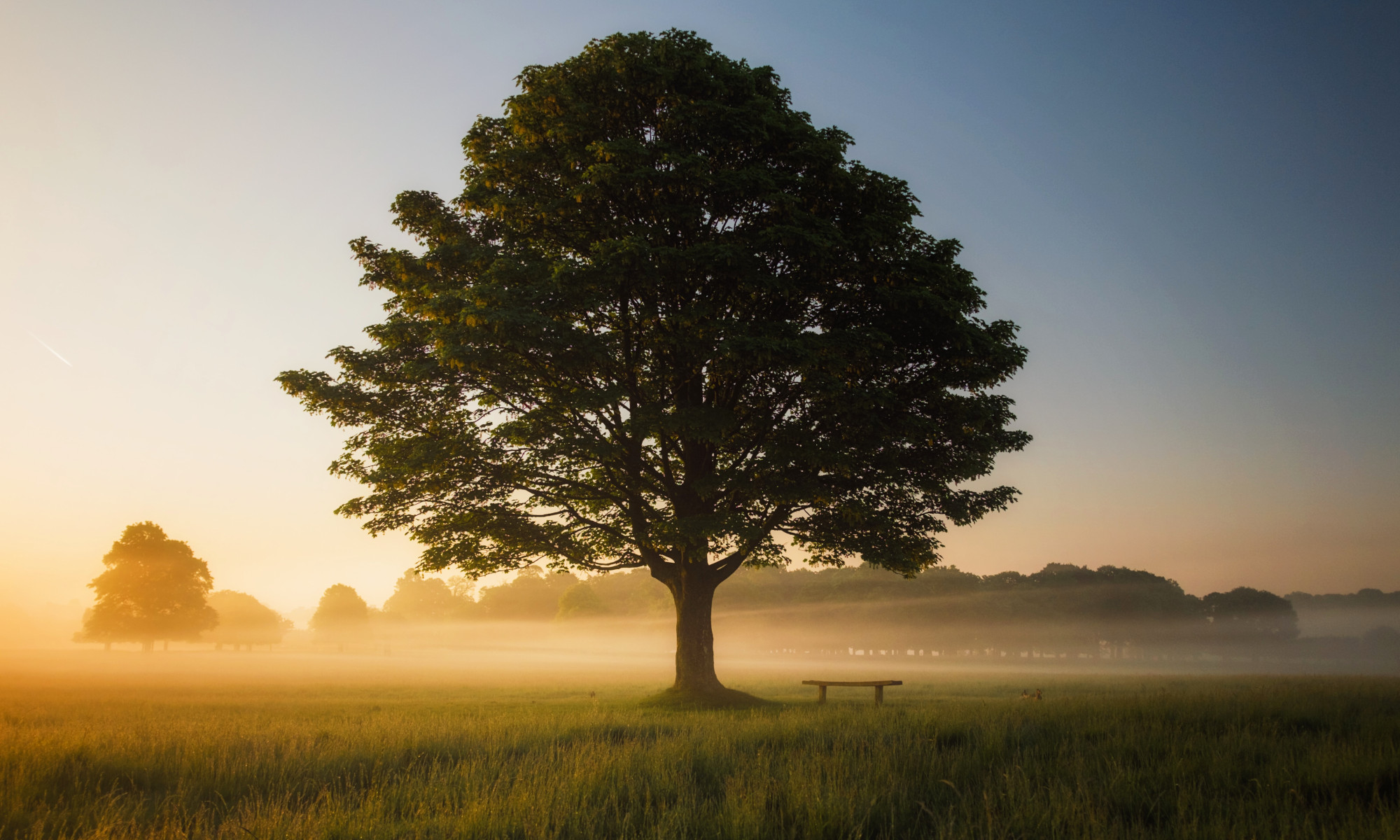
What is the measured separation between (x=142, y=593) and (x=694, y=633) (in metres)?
73.9

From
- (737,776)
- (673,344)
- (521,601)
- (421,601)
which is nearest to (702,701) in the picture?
(673,344)

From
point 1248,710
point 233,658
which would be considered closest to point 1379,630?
point 1248,710

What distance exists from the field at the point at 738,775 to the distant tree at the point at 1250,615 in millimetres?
138928

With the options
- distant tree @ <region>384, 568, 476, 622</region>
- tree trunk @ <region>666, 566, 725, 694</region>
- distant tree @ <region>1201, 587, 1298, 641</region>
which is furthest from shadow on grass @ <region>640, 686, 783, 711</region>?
distant tree @ <region>384, 568, 476, 622</region>

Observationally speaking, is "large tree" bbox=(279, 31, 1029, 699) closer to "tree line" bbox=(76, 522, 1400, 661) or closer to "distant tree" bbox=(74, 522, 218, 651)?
"distant tree" bbox=(74, 522, 218, 651)

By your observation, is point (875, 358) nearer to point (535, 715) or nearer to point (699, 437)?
point (699, 437)

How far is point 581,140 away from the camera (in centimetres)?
1806

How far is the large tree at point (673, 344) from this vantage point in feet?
54.4

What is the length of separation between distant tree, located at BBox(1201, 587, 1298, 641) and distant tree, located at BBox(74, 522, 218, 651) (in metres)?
157

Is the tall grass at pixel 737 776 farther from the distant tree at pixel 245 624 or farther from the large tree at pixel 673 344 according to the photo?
the distant tree at pixel 245 624

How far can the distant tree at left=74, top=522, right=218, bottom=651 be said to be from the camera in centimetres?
6650

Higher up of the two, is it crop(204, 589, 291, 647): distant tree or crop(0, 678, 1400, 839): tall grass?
crop(0, 678, 1400, 839): tall grass

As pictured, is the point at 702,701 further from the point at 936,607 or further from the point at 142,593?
the point at 936,607

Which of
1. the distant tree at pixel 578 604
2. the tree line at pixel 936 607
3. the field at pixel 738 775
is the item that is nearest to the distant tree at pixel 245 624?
the tree line at pixel 936 607
